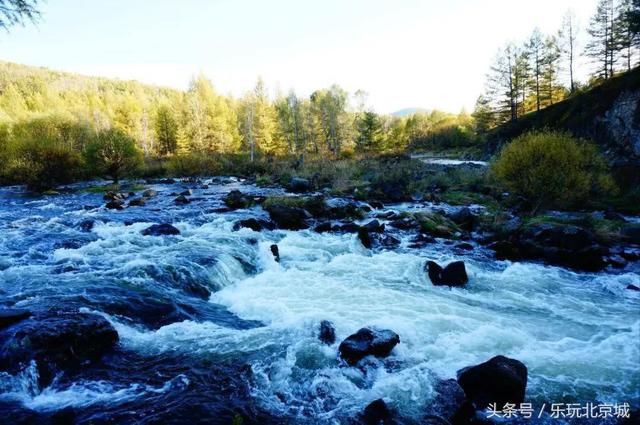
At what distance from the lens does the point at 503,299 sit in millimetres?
12531

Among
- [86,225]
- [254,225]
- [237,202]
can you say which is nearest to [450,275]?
[254,225]

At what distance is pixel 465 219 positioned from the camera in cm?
2231

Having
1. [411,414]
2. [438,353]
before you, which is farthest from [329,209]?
[411,414]

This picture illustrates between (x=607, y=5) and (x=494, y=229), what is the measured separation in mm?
57785

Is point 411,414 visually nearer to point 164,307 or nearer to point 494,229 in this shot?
point 164,307

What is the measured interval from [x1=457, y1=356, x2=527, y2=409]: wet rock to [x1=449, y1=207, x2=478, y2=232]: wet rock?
1510 centimetres

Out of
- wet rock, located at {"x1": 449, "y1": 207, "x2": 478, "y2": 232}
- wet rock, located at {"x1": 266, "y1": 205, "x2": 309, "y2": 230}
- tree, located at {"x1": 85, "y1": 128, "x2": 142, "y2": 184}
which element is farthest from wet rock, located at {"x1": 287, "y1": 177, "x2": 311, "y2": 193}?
tree, located at {"x1": 85, "y1": 128, "x2": 142, "y2": 184}

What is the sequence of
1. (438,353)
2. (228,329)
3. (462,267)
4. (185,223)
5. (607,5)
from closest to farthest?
(438,353) → (228,329) → (462,267) → (185,223) → (607,5)

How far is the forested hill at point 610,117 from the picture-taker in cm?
3312

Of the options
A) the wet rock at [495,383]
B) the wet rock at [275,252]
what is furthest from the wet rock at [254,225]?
the wet rock at [495,383]

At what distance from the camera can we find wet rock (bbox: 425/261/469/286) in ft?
45.3

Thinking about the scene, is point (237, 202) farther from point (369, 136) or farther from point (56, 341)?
point (369, 136)

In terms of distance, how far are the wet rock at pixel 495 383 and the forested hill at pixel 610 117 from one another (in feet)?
101

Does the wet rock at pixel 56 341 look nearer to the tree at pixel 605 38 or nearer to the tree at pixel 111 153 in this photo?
the tree at pixel 111 153
